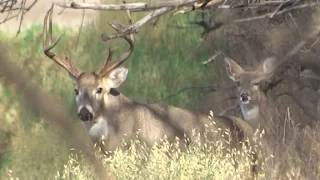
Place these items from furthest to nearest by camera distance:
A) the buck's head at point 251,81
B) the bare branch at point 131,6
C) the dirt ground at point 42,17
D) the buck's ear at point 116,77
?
the dirt ground at point 42,17 < the buck's head at point 251,81 < the buck's ear at point 116,77 < the bare branch at point 131,6

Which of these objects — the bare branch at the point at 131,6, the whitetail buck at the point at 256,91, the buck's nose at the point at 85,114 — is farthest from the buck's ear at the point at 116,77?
the bare branch at the point at 131,6

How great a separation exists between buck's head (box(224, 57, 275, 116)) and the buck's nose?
2139 mm

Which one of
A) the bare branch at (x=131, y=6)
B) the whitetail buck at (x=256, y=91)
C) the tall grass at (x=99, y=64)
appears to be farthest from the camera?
the tall grass at (x=99, y=64)

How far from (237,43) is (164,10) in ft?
16.0

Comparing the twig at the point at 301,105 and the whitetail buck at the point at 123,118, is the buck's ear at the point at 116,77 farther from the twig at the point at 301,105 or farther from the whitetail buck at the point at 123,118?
the twig at the point at 301,105

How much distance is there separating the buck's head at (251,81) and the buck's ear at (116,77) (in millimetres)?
1443

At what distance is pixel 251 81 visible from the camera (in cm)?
942

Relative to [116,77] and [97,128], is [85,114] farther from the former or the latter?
[116,77]

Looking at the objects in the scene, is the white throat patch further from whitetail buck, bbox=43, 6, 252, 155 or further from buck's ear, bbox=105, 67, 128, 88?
buck's ear, bbox=105, 67, 128, 88

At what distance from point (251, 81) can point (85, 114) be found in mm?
2493

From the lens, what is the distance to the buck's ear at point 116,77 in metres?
8.66

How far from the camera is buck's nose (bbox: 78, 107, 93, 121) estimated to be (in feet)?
25.5

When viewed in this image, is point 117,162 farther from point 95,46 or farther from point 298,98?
point 95,46

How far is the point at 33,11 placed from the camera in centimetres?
1730
